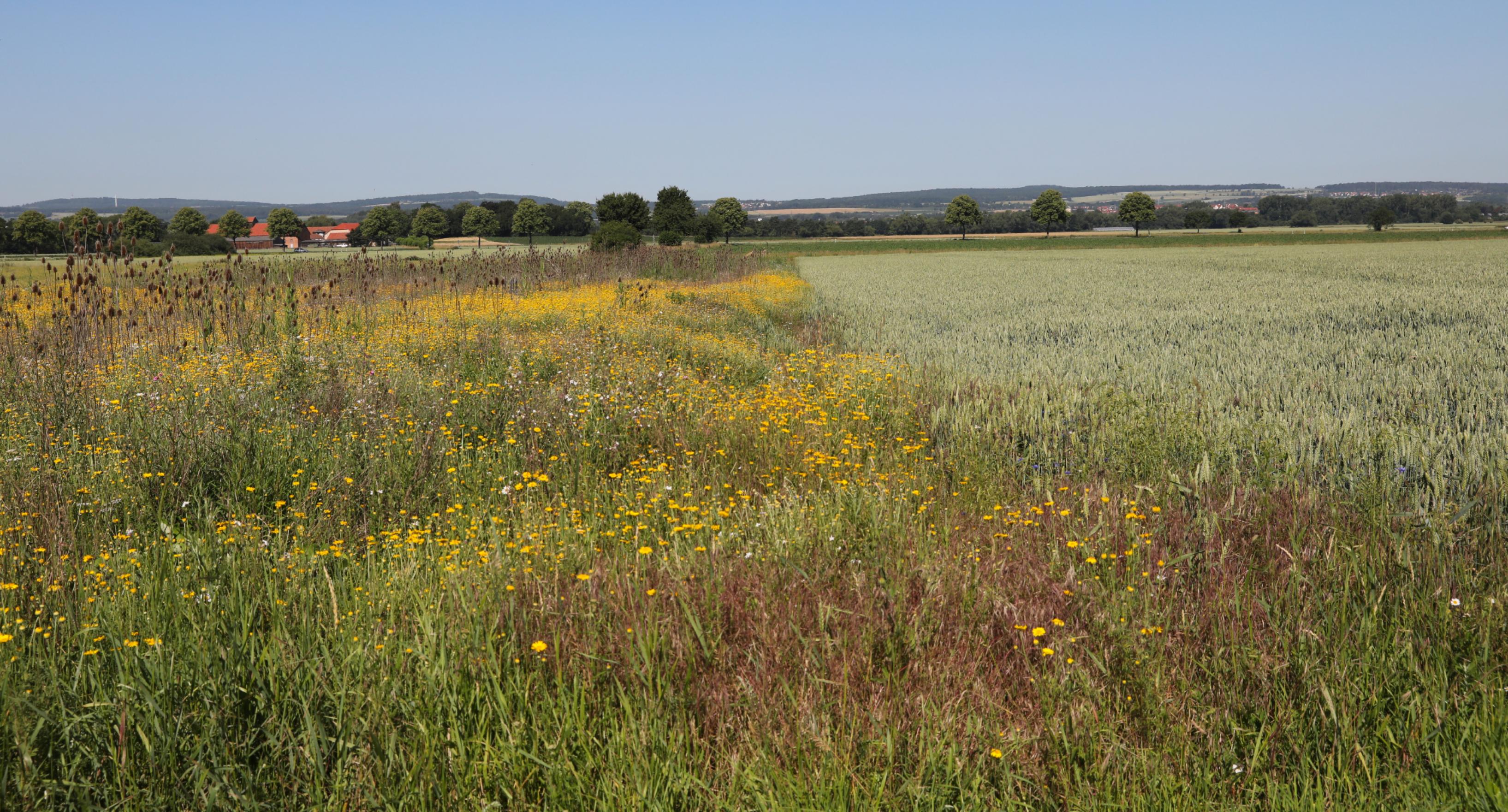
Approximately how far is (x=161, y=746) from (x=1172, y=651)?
362 centimetres

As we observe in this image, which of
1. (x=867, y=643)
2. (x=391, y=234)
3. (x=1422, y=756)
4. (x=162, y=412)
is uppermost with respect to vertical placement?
(x=391, y=234)

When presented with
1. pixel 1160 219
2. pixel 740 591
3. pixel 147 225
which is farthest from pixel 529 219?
pixel 740 591

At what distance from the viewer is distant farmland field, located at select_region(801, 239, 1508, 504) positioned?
591cm

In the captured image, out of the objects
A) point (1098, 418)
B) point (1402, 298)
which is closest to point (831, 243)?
point (1402, 298)

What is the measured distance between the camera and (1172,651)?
343 centimetres

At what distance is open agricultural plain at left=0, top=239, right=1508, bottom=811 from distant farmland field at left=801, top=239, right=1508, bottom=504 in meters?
0.08

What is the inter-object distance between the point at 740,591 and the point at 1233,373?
28.0 feet

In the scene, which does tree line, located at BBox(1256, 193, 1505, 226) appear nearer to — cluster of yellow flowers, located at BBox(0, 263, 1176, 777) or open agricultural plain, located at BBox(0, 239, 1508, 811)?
open agricultural plain, located at BBox(0, 239, 1508, 811)

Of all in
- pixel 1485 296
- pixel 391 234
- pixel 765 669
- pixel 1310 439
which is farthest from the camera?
pixel 391 234

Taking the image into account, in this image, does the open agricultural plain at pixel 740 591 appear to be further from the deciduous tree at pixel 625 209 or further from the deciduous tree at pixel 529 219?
the deciduous tree at pixel 529 219

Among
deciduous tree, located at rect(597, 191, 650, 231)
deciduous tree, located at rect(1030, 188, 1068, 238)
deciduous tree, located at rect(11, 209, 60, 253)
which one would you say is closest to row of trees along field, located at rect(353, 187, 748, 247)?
deciduous tree, located at rect(597, 191, 650, 231)

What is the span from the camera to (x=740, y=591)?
378cm

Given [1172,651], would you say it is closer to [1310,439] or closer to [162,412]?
[1310,439]

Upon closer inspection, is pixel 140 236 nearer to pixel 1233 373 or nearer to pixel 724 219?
pixel 1233 373
